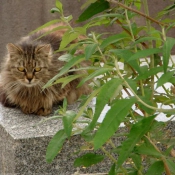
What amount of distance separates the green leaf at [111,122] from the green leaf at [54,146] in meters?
0.41

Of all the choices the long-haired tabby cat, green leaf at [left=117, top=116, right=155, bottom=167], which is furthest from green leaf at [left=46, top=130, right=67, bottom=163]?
the long-haired tabby cat

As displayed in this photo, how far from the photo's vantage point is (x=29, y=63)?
296 centimetres

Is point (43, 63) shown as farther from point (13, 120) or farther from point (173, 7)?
point (173, 7)

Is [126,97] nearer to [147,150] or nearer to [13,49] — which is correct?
[147,150]

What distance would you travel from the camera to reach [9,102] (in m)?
3.22

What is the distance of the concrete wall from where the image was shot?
6.54 metres

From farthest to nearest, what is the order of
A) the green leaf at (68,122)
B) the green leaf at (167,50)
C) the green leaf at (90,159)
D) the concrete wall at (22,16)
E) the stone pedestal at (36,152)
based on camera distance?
1. the concrete wall at (22,16)
2. the stone pedestal at (36,152)
3. the green leaf at (90,159)
4. the green leaf at (68,122)
5. the green leaf at (167,50)

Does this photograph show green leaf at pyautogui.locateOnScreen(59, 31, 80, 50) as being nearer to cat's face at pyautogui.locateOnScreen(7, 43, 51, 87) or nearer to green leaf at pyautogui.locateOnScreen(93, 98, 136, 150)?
green leaf at pyautogui.locateOnScreen(93, 98, 136, 150)

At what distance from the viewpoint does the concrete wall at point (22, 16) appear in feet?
21.5

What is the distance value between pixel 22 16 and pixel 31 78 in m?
3.80

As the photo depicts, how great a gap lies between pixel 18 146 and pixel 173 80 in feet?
4.85

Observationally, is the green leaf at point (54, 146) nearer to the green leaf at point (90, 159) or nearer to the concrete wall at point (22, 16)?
the green leaf at point (90, 159)

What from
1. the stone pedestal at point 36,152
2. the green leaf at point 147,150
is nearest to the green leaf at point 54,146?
the green leaf at point 147,150

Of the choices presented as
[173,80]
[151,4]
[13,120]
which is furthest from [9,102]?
[151,4]
